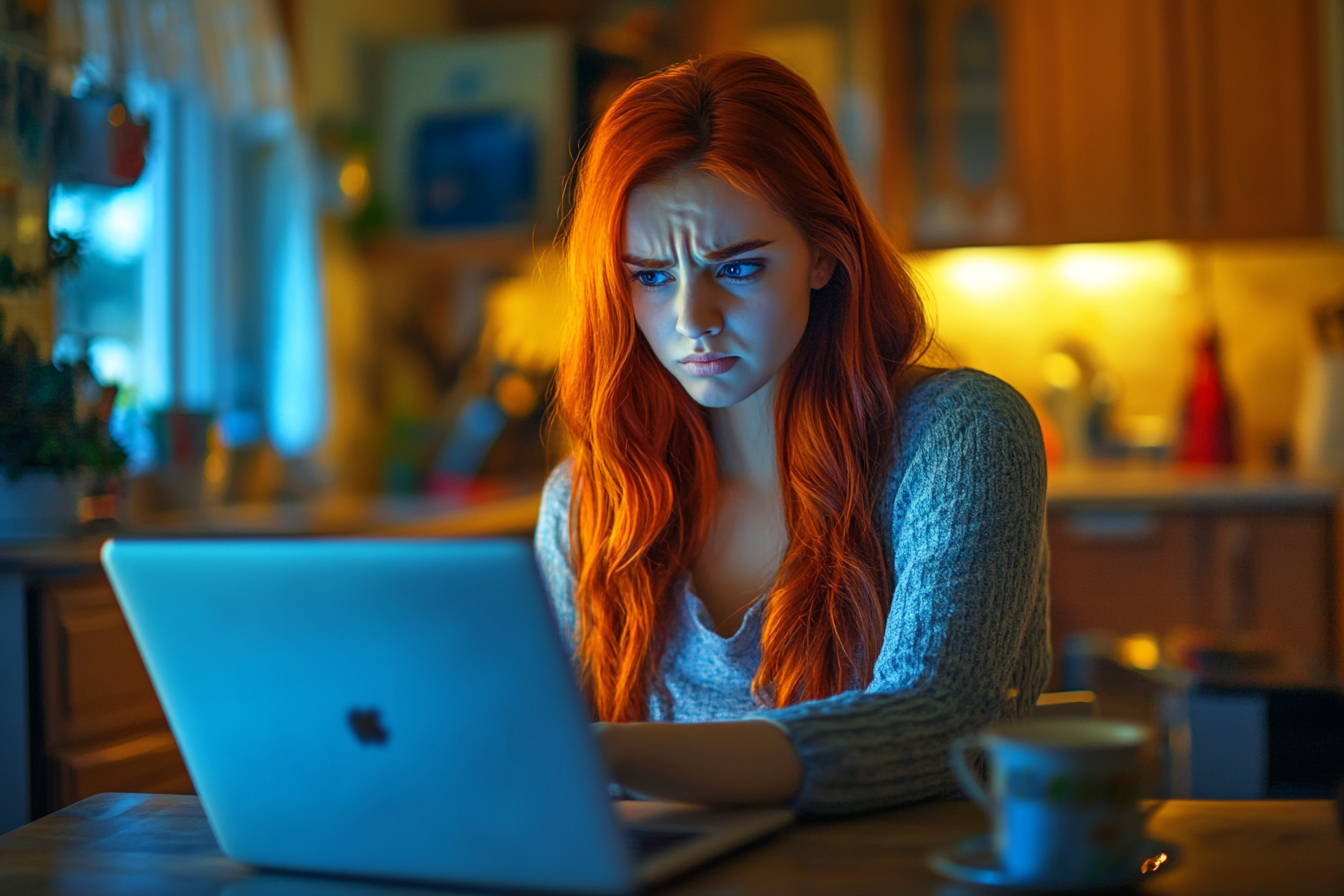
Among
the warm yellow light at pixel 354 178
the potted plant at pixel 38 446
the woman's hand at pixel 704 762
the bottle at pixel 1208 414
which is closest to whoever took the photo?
the woman's hand at pixel 704 762

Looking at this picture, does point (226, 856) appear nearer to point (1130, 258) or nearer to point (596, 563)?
point (596, 563)

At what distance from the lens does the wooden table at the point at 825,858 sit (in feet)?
2.28

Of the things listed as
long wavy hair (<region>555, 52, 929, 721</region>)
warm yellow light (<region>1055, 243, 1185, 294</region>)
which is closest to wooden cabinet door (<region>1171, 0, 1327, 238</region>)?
warm yellow light (<region>1055, 243, 1185, 294</region>)

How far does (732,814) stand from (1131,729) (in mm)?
256

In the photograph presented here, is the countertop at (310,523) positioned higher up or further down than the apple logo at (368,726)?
further down

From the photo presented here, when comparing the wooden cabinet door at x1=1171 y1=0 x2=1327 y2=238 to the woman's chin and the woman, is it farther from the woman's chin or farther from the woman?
the woman's chin

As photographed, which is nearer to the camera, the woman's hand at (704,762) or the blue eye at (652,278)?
the woman's hand at (704,762)

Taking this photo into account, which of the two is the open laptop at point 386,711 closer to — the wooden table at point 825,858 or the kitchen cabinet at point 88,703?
the wooden table at point 825,858

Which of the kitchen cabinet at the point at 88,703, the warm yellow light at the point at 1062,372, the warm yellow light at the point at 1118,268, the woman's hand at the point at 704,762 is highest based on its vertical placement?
the warm yellow light at the point at 1118,268

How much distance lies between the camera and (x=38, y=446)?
1.74 metres

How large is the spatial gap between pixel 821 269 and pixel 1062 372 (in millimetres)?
2764

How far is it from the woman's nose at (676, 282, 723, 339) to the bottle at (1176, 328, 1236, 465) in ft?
9.36

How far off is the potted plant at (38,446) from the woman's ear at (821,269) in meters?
1.10

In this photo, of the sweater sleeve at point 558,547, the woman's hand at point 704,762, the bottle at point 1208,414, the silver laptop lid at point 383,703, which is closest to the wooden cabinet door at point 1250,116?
the bottle at point 1208,414
